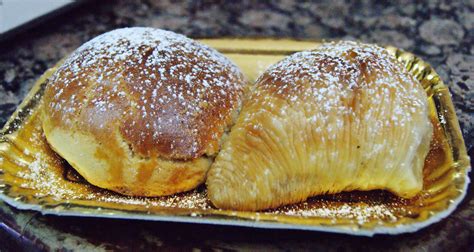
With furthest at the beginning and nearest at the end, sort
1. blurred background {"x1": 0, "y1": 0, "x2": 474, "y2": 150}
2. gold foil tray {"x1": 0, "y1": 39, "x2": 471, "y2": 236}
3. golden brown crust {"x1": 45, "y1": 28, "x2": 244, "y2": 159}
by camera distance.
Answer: blurred background {"x1": 0, "y1": 0, "x2": 474, "y2": 150}
golden brown crust {"x1": 45, "y1": 28, "x2": 244, "y2": 159}
gold foil tray {"x1": 0, "y1": 39, "x2": 471, "y2": 236}

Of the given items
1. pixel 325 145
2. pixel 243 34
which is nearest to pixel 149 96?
pixel 325 145

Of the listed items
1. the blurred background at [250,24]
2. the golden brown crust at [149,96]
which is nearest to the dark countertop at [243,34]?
the blurred background at [250,24]

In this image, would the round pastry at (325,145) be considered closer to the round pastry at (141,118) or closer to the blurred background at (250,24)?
the round pastry at (141,118)

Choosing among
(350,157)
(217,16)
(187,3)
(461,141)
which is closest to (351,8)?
(217,16)

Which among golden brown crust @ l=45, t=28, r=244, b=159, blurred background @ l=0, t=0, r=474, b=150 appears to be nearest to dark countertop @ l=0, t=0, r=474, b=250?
blurred background @ l=0, t=0, r=474, b=150

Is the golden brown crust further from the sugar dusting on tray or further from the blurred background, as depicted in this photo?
the blurred background

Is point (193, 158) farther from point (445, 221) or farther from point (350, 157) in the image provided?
point (445, 221)
